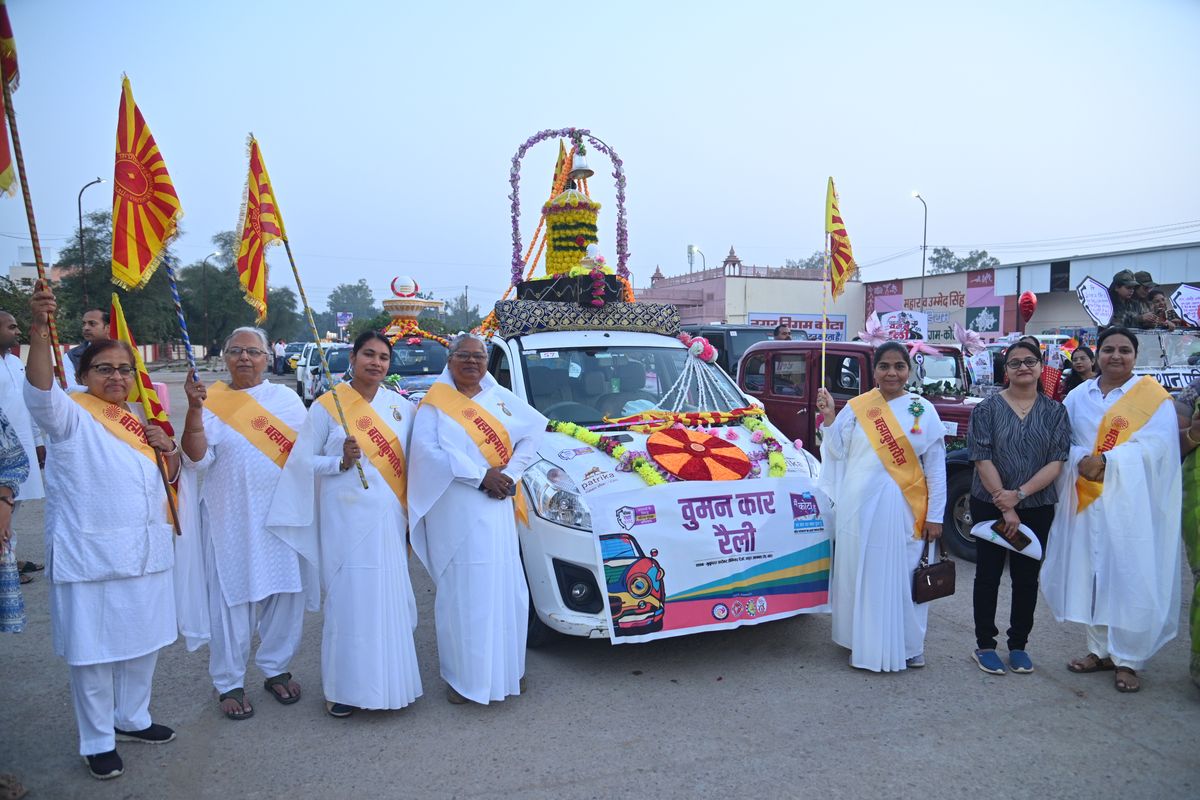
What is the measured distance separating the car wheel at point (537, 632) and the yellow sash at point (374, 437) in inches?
43.2

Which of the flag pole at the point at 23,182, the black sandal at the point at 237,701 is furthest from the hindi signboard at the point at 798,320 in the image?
the flag pole at the point at 23,182

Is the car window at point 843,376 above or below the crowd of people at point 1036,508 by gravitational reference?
above

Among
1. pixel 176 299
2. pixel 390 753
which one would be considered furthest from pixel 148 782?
pixel 176 299

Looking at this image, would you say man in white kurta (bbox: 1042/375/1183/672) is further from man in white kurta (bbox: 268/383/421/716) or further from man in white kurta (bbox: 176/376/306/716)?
man in white kurta (bbox: 176/376/306/716)

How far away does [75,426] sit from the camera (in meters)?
3.19

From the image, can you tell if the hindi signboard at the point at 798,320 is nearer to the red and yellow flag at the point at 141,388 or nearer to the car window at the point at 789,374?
the car window at the point at 789,374

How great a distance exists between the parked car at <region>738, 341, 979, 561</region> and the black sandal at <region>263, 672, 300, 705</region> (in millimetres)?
5130

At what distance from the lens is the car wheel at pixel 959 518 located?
6.49m

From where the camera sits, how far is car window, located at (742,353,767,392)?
853 centimetres

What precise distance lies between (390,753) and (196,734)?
991mm

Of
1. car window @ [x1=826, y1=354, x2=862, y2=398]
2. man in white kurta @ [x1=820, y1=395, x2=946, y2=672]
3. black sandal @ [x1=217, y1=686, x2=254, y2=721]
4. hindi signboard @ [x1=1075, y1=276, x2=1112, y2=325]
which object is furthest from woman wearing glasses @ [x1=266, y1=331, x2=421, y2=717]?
hindi signboard @ [x1=1075, y1=276, x2=1112, y2=325]

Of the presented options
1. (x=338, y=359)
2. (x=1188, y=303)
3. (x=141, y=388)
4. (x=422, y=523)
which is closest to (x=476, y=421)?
(x=422, y=523)

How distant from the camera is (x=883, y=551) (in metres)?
4.18

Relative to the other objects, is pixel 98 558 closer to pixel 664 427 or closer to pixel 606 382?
pixel 664 427
